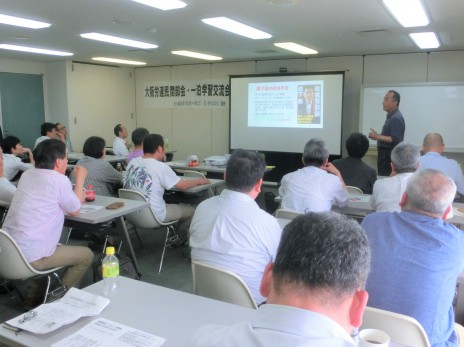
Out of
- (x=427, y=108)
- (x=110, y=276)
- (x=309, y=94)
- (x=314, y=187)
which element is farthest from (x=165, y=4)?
(x=427, y=108)

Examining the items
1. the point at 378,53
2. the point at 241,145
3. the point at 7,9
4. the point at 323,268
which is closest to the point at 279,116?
the point at 241,145

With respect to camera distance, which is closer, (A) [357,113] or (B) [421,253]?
(B) [421,253]

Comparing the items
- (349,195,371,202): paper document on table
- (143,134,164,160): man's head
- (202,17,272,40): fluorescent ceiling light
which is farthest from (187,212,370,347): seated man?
(202,17,272,40): fluorescent ceiling light

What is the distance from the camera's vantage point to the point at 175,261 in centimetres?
436

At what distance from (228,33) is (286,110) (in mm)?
3026

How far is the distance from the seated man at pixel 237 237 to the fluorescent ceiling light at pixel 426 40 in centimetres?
433

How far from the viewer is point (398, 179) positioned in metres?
3.05

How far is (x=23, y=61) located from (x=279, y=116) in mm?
5263

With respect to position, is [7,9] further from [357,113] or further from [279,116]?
[357,113]

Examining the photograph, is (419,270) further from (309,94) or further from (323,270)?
(309,94)

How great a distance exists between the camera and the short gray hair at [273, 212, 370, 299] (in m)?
0.91

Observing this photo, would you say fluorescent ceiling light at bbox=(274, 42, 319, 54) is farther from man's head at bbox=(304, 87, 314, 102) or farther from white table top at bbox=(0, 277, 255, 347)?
white table top at bbox=(0, 277, 255, 347)

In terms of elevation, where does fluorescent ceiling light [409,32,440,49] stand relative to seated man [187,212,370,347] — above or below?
above

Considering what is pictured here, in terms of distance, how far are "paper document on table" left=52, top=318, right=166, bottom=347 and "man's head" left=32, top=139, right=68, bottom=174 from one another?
174 centimetres
